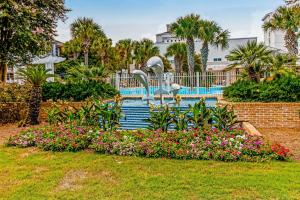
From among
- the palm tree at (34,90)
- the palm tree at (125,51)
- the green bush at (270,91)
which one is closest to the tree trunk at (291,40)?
the green bush at (270,91)

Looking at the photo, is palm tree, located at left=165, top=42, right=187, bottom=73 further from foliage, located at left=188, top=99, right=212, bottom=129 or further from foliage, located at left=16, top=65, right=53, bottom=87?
foliage, located at left=188, top=99, right=212, bottom=129

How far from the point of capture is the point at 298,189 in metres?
4.70

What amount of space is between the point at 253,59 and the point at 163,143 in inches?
324

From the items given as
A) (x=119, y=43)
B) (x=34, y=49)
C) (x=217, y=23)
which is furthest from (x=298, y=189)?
(x=119, y=43)

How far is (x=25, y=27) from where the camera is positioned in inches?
583

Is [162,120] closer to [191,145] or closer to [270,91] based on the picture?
[191,145]

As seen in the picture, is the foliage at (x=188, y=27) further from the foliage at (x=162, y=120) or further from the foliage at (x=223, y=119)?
the foliage at (x=162, y=120)

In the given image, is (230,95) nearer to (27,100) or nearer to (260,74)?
(260,74)

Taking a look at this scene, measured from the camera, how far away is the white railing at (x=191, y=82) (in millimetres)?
20048

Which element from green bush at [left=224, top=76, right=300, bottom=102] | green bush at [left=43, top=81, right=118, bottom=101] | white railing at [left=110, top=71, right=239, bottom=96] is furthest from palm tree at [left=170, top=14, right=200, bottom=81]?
green bush at [left=224, top=76, right=300, bottom=102]

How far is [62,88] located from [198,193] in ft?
37.7

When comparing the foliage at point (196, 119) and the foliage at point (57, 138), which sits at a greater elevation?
the foliage at point (196, 119)

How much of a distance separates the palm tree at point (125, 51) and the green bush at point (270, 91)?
29092mm

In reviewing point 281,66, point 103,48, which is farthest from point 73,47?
point 281,66
